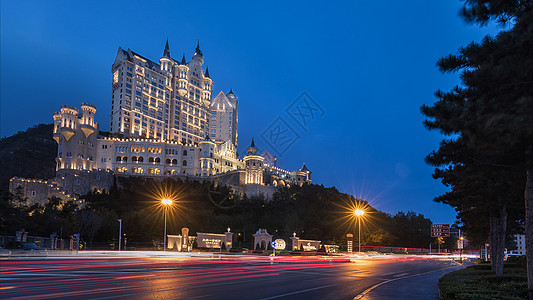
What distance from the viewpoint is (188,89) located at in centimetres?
16038

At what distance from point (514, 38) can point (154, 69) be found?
148 m

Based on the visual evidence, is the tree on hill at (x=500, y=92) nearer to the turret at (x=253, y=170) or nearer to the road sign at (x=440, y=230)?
the road sign at (x=440, y=230)

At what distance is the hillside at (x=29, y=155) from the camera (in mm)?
134500

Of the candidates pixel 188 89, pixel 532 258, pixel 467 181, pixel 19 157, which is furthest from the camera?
pixel 188 89

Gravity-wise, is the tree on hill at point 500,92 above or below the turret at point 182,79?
below

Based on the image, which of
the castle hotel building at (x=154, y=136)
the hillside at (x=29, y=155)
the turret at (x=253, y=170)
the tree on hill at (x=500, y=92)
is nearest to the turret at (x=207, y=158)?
the castle hotel building at (x=154, y=136)

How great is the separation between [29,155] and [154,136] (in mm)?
41632

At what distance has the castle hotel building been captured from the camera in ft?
355

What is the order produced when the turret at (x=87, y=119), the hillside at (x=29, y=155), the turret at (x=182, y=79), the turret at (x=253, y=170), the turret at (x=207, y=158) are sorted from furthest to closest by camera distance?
the turret at (x=182, y=79) < the hillside at (x=29, y=155) < the turret at (x=253, y=170) < the turret at (x=207, y=158) < the turret at (x=87, y=119)

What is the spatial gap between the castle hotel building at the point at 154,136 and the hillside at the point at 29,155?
25.5 meters

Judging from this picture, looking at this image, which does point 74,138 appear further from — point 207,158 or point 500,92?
point 500,92

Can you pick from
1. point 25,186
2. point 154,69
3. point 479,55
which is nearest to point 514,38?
point 479,55

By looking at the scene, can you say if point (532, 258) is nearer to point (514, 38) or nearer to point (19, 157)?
point (514, 38)

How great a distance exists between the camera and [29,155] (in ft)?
461
